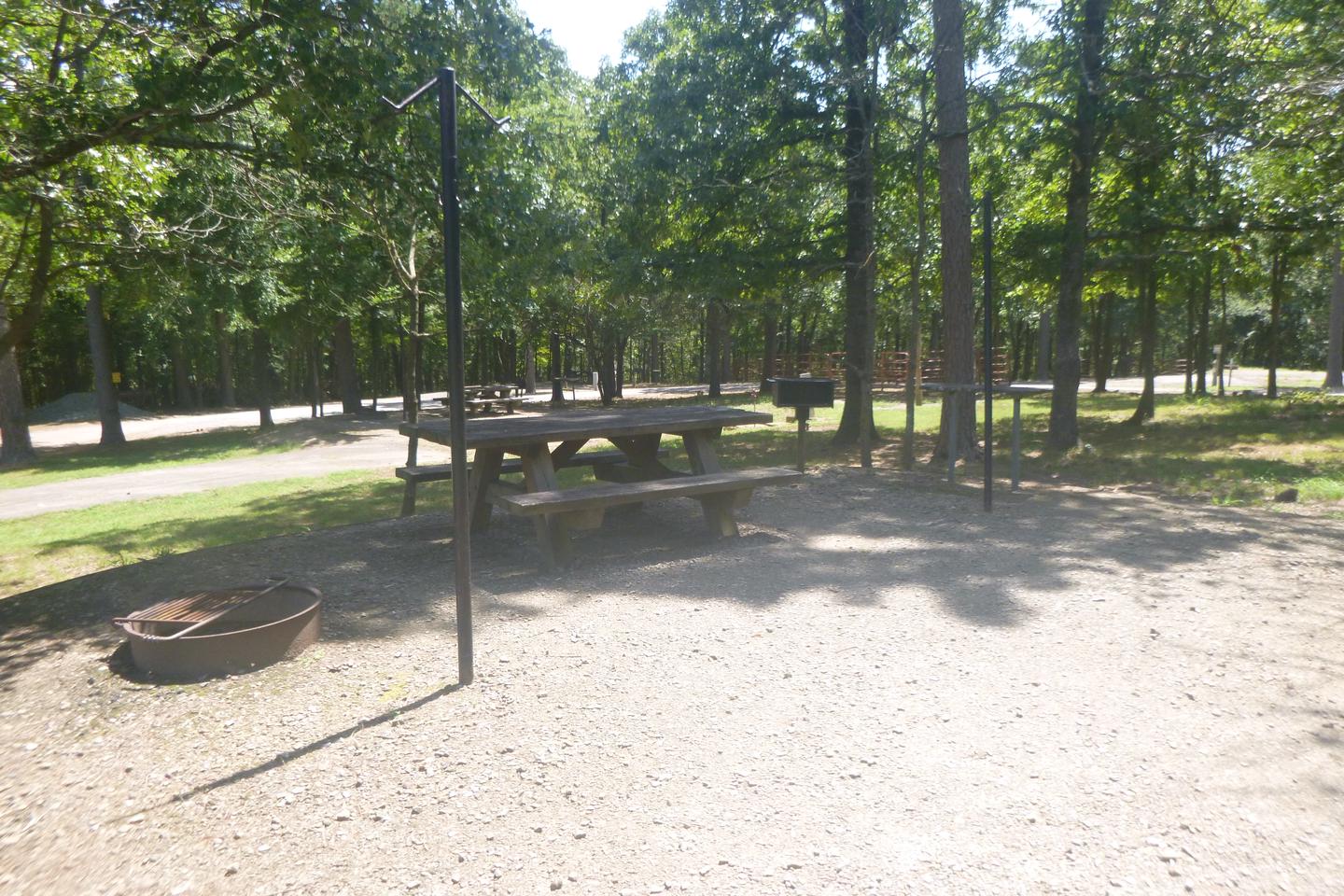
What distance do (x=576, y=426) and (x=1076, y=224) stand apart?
8682mm

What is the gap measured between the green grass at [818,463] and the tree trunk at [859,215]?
109 cm

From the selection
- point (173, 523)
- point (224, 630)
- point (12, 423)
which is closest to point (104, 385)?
point (12, 423)

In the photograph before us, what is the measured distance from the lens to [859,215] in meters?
12.3

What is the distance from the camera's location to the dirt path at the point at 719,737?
2.54 meters

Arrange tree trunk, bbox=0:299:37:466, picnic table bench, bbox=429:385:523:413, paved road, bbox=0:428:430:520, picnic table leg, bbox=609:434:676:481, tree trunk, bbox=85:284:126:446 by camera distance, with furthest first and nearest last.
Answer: picnic table bench, bbox=429:385:523:413
tree trunk, bbox=85:284:126:446
tree trunk, bbox=0:299:37:466
paved road, bbox=0:428:430:520
picnic table leg, bbox=609:434:676:481

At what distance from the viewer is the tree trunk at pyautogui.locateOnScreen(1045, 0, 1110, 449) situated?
11.2 meters

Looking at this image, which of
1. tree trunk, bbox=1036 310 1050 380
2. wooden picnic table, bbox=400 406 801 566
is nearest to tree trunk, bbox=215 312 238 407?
wooden picnic table, bbox=400 406 801 566

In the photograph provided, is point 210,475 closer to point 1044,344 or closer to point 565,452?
point 565,452

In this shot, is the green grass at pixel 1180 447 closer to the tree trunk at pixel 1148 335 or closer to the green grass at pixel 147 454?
the tree trunk at pixel 1148 335

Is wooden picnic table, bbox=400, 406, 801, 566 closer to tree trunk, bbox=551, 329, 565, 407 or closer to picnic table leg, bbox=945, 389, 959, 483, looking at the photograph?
picnic table leg, bbox=945, 389, 959, 483

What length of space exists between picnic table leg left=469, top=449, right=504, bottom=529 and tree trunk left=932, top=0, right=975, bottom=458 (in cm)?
544

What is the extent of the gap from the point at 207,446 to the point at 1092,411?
58.5 feet

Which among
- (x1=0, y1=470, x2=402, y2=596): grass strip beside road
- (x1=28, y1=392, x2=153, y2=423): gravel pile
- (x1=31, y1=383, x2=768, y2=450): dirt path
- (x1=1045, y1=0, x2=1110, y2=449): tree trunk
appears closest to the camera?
(x1=0, y1=470, x2=402, y2=596): grass strip beside road

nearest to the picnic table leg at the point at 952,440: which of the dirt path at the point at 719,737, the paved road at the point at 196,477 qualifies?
the dirt path at the point at 719,737
